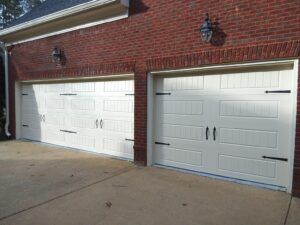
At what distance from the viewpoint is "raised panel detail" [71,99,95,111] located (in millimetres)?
7257

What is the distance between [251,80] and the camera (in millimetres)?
4715

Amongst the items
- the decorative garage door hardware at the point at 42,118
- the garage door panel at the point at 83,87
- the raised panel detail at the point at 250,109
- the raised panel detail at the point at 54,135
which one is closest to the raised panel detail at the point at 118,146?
the garage door panel at the point at 83,87

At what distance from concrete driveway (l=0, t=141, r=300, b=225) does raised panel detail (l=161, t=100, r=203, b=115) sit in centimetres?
125

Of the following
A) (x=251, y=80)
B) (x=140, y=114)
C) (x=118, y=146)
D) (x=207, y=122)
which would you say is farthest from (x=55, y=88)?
(x=251, y=80)

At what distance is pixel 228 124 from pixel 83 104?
4.16 meters

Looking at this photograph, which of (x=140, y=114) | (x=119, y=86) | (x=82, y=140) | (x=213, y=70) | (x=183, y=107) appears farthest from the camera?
(x=82, y=140)

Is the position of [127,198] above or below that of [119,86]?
below

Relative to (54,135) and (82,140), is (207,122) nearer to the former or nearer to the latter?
(82,140)

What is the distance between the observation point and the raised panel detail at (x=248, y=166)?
4594 mm

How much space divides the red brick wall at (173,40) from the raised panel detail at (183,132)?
503 mm

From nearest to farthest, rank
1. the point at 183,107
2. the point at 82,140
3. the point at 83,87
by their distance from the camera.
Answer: the point at 183,107 < the point at 83,87 < the point at 82,140

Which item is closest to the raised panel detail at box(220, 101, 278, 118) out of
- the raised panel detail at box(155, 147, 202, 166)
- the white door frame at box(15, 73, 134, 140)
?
the raised panel detail at box(155, 147, 202, 166)

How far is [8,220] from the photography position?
334cm

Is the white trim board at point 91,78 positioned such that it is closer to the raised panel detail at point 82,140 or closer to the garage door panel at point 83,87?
the garage door panel at point 83,87
